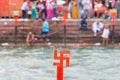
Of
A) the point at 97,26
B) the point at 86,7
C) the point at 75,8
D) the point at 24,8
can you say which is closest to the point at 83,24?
the point at 97,26

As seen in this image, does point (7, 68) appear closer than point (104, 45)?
Yes

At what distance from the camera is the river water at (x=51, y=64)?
2492 cm

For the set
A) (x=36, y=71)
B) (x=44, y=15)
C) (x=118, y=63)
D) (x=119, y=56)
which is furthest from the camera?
(x=44, y=15)

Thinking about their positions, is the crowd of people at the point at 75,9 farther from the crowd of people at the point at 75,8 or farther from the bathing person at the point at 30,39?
the bathing person at the point at 30,39

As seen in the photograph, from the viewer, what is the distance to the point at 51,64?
28125mm

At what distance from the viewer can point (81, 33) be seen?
1383 inches

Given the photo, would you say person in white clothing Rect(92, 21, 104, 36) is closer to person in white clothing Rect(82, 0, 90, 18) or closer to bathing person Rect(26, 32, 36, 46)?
person in white clothing Rect(82, 0, 90, 18)

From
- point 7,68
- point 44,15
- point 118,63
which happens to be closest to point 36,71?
point 7,68

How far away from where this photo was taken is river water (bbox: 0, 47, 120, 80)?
24.9 meters

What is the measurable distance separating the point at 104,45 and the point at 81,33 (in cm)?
168

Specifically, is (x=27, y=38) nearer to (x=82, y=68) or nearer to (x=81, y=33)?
(x=81, y=33)

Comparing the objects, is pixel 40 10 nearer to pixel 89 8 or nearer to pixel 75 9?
pixel 75 9

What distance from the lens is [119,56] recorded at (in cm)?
3055

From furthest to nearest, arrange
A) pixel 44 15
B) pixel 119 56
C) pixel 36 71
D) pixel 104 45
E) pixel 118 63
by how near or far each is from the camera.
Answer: pixel 44 15
pixel 104 45
pixel 119 56
pixel 118 63
pixel 36 71
